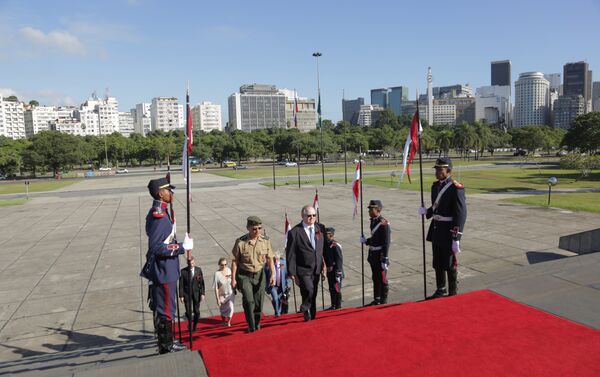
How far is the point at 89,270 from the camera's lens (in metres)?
13.6

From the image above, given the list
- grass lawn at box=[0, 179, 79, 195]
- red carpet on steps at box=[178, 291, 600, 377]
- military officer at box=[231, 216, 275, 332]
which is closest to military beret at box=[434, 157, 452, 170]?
red carpet on steps at box=[178, 291, 600, 377]

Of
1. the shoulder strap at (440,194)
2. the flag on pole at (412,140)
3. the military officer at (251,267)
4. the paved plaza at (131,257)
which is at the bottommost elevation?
→ the paved plaza at (131,257)

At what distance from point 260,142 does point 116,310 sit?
347 feet

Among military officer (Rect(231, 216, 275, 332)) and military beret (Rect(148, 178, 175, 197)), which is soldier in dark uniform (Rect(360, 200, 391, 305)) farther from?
military beret (Rect(148, 178, 175, 197))

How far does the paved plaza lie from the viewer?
8.30 m

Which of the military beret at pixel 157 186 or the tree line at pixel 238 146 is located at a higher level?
the tree line at pixel 238 146

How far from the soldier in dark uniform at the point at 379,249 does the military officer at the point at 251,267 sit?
2.14 metres

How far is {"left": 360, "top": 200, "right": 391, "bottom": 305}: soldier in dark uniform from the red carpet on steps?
1.81m

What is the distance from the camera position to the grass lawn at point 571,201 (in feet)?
73.2

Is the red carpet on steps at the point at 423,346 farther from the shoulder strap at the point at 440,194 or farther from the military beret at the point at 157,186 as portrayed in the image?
the military beret at the point at 157,186

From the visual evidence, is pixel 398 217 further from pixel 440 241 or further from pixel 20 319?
pixel 20 319

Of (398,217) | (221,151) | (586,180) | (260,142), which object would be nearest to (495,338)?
(398,217)

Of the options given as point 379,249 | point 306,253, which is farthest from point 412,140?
point 306,253

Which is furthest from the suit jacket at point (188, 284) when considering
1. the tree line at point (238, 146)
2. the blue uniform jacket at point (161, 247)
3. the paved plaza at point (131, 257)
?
the tree line at point (238, 146)
